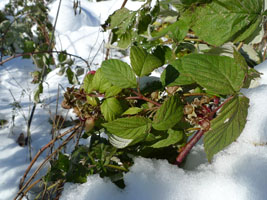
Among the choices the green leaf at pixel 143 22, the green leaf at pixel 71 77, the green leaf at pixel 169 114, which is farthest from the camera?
the green leaf at pixel 71 77

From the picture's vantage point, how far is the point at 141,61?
444mm

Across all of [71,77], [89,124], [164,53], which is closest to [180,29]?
[164,53]

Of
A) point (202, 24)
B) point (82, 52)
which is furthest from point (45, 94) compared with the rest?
point (202, 24)

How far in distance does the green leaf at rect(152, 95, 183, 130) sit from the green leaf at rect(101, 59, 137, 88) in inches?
3.1

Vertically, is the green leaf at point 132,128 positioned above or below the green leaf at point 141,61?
below

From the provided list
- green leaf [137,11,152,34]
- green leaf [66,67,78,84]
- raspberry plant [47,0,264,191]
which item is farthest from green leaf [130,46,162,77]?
green leaf [66,67,78,84]

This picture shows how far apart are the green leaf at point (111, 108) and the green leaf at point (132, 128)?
0.13ft

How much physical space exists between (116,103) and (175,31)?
0.67 feet

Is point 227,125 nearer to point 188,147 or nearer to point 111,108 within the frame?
point 188,147

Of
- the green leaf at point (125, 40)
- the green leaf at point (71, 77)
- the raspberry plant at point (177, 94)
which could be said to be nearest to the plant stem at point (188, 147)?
the raspberry plant at point (177, 94)

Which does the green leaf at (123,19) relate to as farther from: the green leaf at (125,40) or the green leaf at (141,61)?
the green leaf at (141,61)

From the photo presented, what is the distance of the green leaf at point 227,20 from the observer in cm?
45

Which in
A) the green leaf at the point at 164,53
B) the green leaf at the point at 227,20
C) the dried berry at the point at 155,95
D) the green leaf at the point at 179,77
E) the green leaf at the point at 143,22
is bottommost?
the dried berry at the point at 155,95

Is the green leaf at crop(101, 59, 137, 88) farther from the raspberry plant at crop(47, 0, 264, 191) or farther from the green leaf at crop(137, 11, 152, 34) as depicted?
the green leaf at crop(137, 11, 152, 34)
